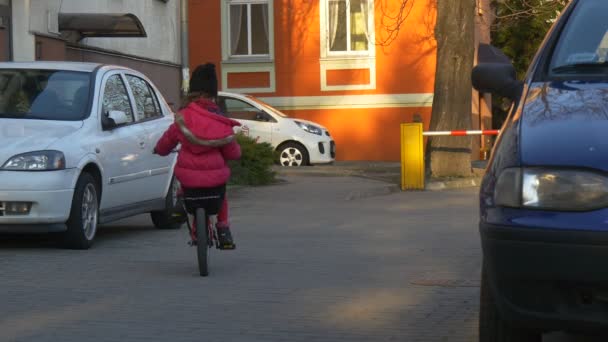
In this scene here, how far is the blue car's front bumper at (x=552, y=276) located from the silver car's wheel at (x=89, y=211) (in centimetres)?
631

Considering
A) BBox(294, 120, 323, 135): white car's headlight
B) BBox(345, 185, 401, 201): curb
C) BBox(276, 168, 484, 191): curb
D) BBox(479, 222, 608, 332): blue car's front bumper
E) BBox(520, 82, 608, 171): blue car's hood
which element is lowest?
BBox(345, 185, 401, 201): curb

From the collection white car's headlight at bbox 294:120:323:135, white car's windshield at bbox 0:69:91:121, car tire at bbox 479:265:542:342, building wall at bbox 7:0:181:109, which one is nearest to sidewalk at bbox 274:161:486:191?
white car's headlight at bbox 294:120:323:135

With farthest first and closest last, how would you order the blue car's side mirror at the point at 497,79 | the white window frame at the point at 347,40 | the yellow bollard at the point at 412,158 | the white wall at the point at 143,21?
the white window frame at the point at 347,40 → the white wall at the point at 143,21 → the yellow bollard at the point at 412,158 → the blue car's side mirror at the point at 497,79

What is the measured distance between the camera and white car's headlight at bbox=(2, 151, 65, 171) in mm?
10008

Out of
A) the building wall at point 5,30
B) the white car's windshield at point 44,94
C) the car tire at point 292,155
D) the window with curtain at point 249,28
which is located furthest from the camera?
the window with curtain at point 249,28

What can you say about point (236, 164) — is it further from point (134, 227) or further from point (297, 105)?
point (297, 105)

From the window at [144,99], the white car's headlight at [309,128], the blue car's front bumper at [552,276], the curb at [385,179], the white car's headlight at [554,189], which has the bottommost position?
the curb at [385,179]

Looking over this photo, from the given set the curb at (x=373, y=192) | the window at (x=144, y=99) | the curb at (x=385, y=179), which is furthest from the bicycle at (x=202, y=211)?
the curb at (x=385, y=179)

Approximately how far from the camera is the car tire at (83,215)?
10.3 meters

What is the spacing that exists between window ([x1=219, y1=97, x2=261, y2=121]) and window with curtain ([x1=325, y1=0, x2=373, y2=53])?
5.71m

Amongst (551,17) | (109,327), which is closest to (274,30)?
(551,17)

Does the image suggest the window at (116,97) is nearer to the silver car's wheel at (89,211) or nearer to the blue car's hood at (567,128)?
the silver car's wheel at (89,211)

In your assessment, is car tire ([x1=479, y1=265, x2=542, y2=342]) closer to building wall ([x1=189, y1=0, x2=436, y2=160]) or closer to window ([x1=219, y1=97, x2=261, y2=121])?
window ([x1=219, y1=97, x2=261, y2=121])

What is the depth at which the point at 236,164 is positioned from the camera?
19875 millimetres
